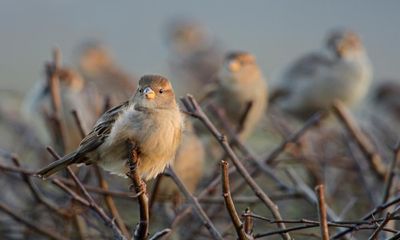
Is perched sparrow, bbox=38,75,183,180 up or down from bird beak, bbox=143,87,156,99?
down

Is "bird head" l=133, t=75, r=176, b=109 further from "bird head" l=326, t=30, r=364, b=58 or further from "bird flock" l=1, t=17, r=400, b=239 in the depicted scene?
"bird head" l=326, t=30, r=364, b=58

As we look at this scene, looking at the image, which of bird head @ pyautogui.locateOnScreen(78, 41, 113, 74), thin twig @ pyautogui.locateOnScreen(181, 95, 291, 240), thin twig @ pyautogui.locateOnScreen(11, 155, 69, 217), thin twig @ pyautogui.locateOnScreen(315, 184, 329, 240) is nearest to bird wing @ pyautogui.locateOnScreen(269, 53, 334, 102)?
bird head @ pyautogui.locateOnScreen(78, 41, 113, 74)

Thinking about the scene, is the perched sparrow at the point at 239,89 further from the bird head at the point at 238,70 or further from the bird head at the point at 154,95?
the bird head at the point at 154,95

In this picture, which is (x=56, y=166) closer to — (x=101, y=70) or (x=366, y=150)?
(x=366, y=150)

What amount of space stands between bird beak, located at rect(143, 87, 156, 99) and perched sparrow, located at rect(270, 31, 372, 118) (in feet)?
12.2

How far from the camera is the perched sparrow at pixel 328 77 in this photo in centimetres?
583

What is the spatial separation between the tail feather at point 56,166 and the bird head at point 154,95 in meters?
0.22

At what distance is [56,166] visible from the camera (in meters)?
2.03

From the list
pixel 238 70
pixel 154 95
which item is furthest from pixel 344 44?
pixel 154 95

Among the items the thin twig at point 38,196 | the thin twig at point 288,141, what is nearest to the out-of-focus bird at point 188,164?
the thin twig at point 288,141

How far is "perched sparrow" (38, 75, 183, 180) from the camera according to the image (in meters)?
2.02

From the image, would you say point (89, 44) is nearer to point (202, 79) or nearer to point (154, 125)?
point (202, 79)

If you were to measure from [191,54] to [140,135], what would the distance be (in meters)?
9.06

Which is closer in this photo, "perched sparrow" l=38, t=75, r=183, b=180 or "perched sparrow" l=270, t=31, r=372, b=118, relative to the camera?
"perched sparrow" l=38, t=75, r=183, b=180
